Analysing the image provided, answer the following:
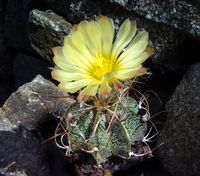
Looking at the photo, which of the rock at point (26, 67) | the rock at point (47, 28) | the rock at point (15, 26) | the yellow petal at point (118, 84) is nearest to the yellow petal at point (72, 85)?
the yellow petal at point (118, 84)

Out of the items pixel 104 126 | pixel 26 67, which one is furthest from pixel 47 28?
pixel 104 126

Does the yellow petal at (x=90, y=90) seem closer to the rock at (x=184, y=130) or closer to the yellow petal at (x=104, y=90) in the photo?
the yellow petal at (x=104, y=90)

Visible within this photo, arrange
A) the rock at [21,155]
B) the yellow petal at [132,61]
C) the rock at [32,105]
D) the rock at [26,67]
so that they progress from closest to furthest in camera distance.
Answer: the yellow petal at [132,61], the rock at [21,155], the rock at [32,105], the rock at [26,67]

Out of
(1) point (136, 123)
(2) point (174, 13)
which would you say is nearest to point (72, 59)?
(1) point (136, 123)

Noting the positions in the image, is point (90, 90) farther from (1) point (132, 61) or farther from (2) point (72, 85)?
(1) point (132, 61)

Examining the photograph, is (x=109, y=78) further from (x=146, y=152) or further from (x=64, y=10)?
(x=64, y=10)

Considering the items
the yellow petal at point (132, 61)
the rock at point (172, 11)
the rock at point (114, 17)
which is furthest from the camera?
the rock at point (114, 17)

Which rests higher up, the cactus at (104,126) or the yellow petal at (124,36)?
the yellow petal at (124,36)

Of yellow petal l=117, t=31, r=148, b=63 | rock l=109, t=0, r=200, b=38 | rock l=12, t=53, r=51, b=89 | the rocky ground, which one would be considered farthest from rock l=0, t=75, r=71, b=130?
yellow petal l=117, t=31, r=148, b=63
